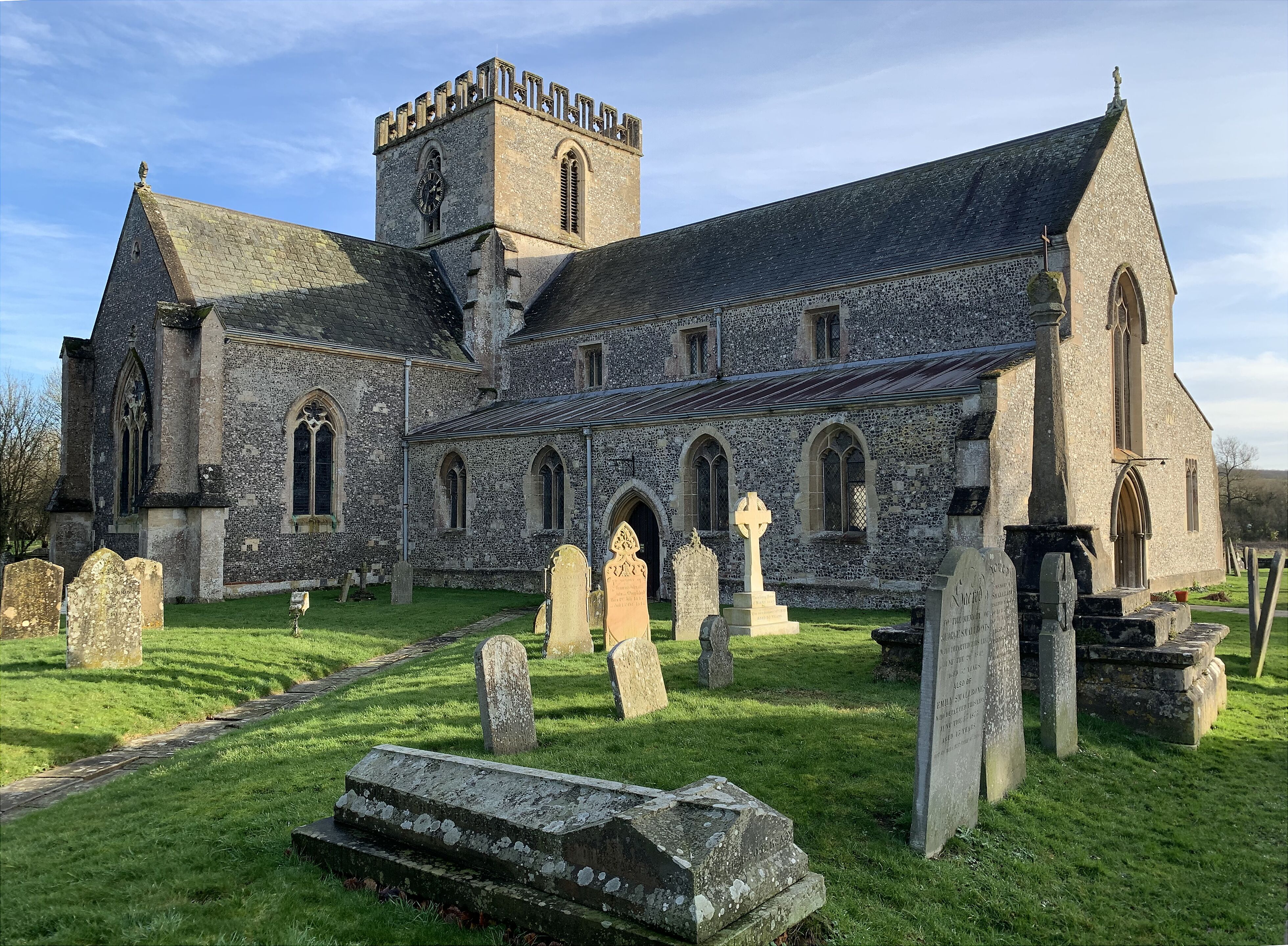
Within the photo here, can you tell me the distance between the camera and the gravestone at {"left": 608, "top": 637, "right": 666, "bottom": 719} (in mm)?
8156

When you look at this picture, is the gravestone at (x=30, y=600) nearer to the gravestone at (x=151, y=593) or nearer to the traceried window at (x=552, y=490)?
the gravestone at (x=151, y=593)

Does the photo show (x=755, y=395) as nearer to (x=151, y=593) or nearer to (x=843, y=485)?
(x=843, y=485)

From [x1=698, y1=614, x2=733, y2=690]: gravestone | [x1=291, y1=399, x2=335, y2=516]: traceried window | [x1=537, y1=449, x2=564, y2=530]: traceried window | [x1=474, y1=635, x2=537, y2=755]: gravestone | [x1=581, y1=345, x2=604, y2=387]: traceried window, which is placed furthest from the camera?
[x1=581, y1=345, x2=604, y2=387]: traceried window

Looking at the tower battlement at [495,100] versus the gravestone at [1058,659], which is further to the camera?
the tower battlement at [495,100]

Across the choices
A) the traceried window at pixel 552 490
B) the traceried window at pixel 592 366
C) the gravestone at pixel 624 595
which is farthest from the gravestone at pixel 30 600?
the traceried window at pixel 592 366

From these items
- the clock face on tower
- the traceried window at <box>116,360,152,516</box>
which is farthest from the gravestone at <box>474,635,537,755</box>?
the clock face on tower

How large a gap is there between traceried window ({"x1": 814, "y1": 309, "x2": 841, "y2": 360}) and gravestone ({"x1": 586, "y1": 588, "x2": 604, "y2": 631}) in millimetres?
9371

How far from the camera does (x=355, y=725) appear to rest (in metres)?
8.14

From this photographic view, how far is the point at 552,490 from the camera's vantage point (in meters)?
22.0

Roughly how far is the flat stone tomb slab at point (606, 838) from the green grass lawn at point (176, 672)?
16.2ft

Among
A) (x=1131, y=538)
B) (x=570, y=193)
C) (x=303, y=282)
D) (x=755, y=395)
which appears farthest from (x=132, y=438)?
(x=1131, y=538)

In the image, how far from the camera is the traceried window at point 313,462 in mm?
22531

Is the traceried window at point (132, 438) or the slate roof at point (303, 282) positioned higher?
the slate roof at point (303, 282)

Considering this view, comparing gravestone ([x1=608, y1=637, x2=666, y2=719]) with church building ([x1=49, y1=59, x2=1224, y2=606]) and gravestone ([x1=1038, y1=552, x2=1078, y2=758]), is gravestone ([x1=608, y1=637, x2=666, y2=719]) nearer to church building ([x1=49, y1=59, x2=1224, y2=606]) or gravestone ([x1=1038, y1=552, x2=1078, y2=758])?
gravestone ([x1=1038, y1=552, x2=1078, y2=758])
